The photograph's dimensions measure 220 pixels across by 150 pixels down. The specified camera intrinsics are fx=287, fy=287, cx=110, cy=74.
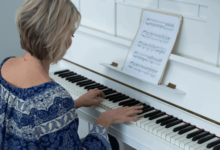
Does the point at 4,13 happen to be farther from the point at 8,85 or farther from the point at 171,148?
the point at 171,148

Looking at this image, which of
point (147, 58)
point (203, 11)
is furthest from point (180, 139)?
point (203, 11)

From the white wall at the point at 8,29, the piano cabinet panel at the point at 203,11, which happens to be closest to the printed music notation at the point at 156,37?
the piano cabinet panel at the point at 203,11

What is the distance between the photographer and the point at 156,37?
1.73 m

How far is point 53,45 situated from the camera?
1.20 meters

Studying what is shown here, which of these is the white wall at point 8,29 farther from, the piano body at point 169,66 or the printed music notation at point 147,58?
the printed music notation at point 147,58

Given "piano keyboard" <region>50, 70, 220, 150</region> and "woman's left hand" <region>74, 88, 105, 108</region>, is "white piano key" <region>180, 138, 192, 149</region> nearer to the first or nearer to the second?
"piano keyboard" <region>50, 70, 220, 150</region>

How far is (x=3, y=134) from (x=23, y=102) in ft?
0.63

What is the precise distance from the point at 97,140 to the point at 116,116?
0.61ft

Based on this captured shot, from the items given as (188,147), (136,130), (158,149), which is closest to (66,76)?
(136,130)

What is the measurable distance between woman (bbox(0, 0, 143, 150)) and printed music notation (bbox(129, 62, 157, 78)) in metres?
0.65

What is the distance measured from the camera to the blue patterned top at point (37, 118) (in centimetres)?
117

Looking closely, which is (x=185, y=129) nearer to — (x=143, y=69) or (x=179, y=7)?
(x=143, y=69)

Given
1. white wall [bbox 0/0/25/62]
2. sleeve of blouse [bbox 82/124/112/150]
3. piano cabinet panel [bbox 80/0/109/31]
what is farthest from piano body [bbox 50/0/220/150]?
white wall [bbox 0/0/25/62]

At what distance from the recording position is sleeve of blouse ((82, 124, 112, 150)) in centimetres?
139
